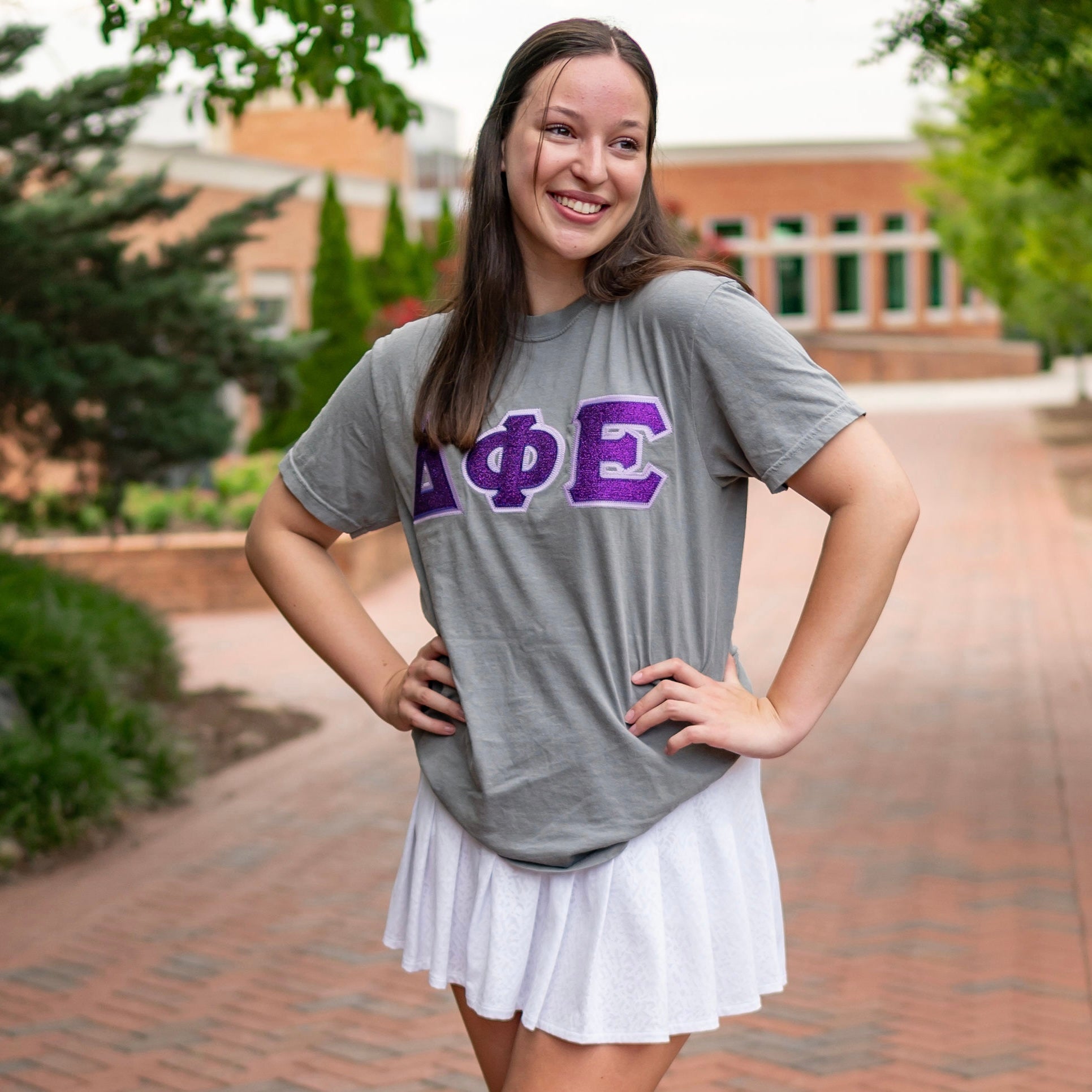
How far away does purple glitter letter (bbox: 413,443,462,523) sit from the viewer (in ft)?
6.59

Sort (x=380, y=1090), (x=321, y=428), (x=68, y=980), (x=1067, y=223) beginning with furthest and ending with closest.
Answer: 1. (x=1067, y=223)
2. (x=68, y=980)
3. (x=380, y=1090)
4. (x=321, y=428)

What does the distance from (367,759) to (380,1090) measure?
4.10 metres

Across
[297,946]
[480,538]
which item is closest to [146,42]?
[297,946]

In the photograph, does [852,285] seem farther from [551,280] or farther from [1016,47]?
[551,280]

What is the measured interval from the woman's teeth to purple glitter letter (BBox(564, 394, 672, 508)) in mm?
255

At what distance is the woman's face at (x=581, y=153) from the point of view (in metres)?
1.96

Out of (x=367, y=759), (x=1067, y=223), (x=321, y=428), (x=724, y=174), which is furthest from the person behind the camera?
(x=724, y=174)

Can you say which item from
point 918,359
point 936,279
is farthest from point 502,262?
point 936,279

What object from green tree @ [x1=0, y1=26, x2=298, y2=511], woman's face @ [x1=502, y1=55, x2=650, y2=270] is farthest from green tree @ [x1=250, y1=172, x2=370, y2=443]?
woman's face @ [x1=502, y1=55, x2=650, y2=270]

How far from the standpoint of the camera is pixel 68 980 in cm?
495

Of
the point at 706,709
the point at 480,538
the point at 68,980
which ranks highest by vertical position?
the point at 480,538

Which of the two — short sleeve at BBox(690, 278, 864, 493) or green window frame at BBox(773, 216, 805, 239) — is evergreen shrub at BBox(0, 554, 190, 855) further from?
green window frame at BBox(773, 216, 805, 239)

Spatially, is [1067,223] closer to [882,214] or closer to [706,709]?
[706,709]

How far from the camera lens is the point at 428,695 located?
2049 millimetres
